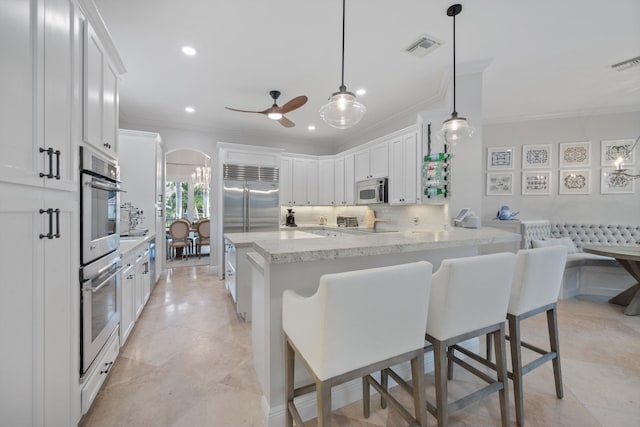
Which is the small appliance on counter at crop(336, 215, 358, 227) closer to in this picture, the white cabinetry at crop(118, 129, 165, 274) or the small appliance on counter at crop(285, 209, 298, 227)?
the small appliance on counter at crop(285, 209, 298, 227)

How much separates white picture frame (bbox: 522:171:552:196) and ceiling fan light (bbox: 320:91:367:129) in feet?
14.2

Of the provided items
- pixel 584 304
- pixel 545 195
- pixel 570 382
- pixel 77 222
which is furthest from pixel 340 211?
pixel 77 222

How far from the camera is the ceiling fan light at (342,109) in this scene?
6.81 ft

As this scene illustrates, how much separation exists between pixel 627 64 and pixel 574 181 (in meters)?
2.16

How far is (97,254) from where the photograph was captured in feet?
5.52

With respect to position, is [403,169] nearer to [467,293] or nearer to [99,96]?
[467,293]

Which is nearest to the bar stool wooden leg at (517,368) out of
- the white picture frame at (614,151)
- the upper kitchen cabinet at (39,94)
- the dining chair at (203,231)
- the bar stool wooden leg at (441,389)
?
the bar stool wooden leg at (441,389)

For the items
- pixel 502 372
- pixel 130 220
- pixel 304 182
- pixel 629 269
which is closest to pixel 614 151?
pixel 629 269

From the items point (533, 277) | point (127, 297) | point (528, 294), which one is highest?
point (533, 277)

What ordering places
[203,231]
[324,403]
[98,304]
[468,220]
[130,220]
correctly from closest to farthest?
1. [324,403]
2. [98,304]
3. [468,220]
4. [130,220]
5. [203,231]

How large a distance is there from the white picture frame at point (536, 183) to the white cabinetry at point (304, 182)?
405 cm

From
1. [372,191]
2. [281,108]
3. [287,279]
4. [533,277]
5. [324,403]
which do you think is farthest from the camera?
[372,191]

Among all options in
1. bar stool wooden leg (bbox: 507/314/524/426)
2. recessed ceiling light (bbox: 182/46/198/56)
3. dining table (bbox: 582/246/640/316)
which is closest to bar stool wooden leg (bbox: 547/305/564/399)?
bar stool wooden leg (bbox: 507/314/524/426)

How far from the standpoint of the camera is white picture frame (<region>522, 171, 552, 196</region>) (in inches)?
186
